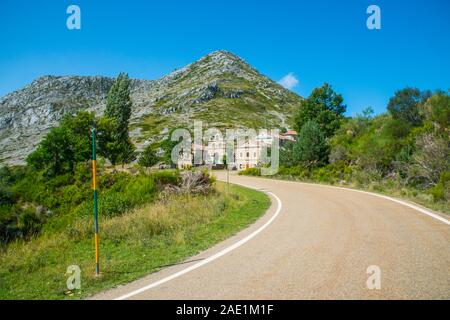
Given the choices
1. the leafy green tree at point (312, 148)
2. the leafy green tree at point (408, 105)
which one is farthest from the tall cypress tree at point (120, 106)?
the leafy green tree at point (408, 105)

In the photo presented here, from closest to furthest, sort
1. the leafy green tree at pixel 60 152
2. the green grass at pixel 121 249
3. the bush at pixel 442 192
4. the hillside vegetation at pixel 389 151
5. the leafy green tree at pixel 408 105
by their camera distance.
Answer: the green grass at pixel 121 249, the bush at pixel 442 192, the hillside vegetation at pixel 389 151, the leafy green tree at pixel 60 152, the leafy green tree at pixel 408 105

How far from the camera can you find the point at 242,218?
11.7m

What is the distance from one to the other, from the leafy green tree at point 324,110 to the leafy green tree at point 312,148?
64.7 feet

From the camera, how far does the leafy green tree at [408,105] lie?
36.9 m

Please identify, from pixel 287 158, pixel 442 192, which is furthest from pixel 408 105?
pixel 442 192

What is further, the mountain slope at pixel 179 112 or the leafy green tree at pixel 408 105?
the mountain slope at pixel 179 112

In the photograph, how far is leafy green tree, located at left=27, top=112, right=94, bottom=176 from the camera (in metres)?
33.4

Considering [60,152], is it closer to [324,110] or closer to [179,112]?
[324,110]

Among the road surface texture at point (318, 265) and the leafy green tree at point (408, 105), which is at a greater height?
the leafy green tree at point (408, 105)

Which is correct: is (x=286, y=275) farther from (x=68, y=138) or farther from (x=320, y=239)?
(x=68, y=138)

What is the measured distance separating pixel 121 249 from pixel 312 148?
107 feet

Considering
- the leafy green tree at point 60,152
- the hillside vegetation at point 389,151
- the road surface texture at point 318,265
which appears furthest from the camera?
the leafy green tree at point 60,152

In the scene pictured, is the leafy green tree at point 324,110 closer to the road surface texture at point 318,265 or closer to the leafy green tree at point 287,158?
the leafy green tree at point 287,158

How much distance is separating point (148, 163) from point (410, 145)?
4230 cm
